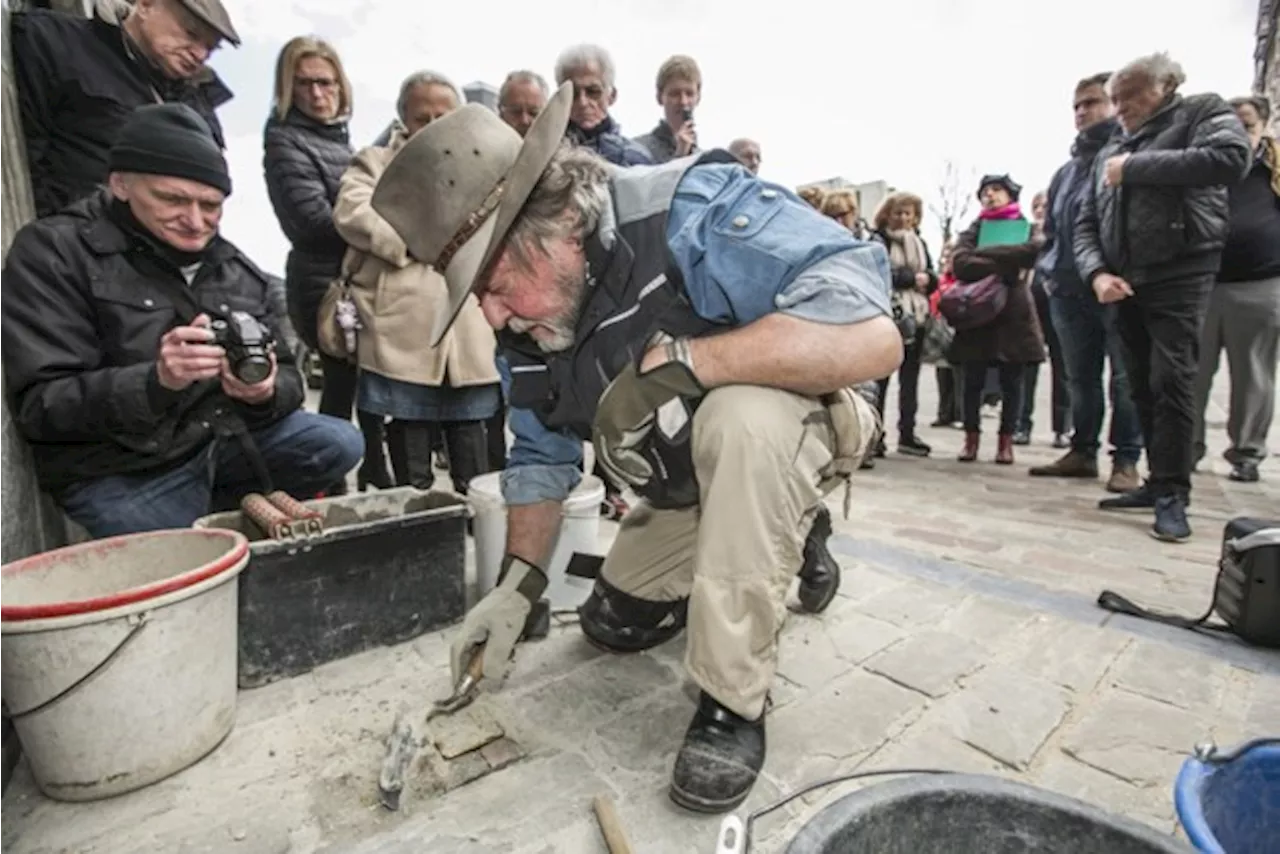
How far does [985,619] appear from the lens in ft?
6.06

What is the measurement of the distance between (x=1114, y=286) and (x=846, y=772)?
7.78ft

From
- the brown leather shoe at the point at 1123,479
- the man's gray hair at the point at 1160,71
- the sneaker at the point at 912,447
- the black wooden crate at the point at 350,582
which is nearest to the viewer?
the black wooden crate at the point at 350,582

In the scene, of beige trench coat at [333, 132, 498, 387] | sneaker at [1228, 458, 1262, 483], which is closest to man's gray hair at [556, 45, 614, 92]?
beige trench coat at [333, 132, 498, 387]

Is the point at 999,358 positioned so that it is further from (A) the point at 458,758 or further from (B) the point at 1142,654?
(A) the point at 458,758

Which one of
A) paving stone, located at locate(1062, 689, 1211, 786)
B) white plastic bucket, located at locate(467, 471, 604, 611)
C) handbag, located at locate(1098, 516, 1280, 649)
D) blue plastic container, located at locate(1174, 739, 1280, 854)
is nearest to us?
blue plastic container, located at locate(1174, 739, 1280, 854)

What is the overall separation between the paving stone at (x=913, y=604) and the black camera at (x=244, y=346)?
168 cm

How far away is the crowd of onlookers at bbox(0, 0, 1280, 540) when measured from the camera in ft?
5.07

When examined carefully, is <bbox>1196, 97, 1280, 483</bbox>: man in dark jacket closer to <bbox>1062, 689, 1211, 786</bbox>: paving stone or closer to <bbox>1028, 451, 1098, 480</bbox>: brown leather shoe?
<bbox>1028, 451, 1098, 480</bbox>: brown leather shoe

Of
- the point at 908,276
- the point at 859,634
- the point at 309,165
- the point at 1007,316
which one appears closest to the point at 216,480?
the point at 309,165

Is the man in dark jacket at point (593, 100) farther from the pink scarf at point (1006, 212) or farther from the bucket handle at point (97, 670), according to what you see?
the pink scarf at point (1006, 212)

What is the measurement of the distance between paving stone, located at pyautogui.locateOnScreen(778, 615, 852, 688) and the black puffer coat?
1.92 m

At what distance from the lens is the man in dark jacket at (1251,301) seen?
317 centimetres

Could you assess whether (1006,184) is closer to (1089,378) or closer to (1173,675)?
(1089,378)

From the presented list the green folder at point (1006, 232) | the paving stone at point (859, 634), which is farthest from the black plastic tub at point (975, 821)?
the green folder at point (1006, 232)
